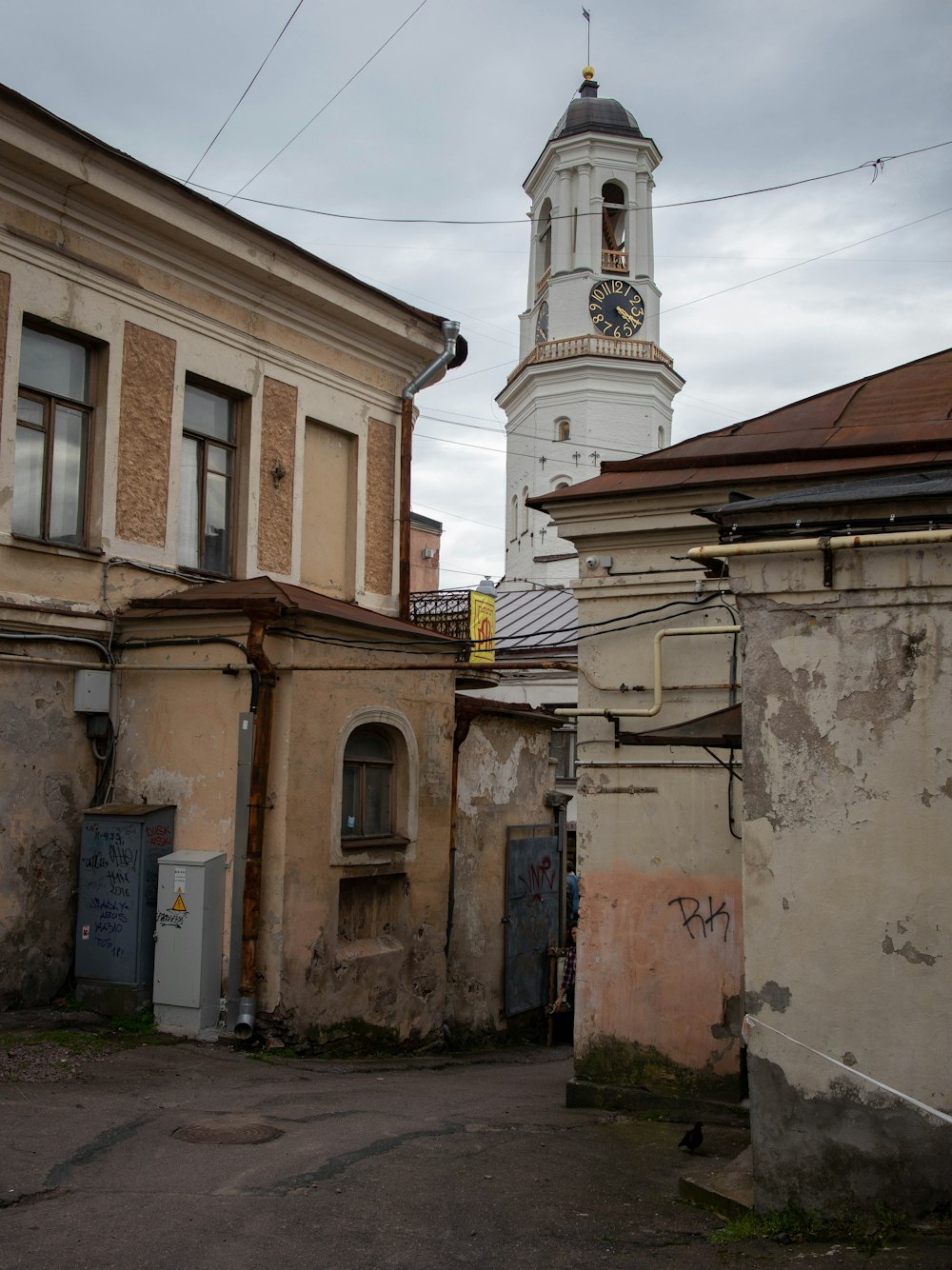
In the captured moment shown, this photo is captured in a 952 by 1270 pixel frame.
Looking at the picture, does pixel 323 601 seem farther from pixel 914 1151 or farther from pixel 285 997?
pixel 914 1151

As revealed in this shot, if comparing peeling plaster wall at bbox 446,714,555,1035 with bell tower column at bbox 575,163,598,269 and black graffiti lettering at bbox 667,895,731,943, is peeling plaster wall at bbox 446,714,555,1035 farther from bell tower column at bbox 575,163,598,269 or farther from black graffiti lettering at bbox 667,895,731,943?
bell tower column at bbox 575,163,598,269

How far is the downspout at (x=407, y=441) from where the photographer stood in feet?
47.9

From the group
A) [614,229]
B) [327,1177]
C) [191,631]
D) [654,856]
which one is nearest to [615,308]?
[614,229]

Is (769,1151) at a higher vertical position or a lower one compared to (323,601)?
lower

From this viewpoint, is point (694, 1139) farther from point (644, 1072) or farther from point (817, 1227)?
point (644, 1072)

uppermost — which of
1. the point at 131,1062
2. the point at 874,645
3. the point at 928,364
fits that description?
the point at 928,364

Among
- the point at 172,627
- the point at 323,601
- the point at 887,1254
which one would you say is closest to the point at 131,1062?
the point at 172,627

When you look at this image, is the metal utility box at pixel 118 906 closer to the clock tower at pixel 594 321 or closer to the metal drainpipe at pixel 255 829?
the metal drainpipe at pixel 255 829

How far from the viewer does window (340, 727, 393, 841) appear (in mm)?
11578

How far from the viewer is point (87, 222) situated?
35.9 ft

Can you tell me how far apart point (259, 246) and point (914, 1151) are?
416 inches

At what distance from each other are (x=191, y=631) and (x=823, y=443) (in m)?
5.77

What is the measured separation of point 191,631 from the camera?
10867 mm

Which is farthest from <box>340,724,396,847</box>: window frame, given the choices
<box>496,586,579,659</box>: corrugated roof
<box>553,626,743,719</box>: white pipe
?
<box>496,586,579,659</box>: corrugated roof
